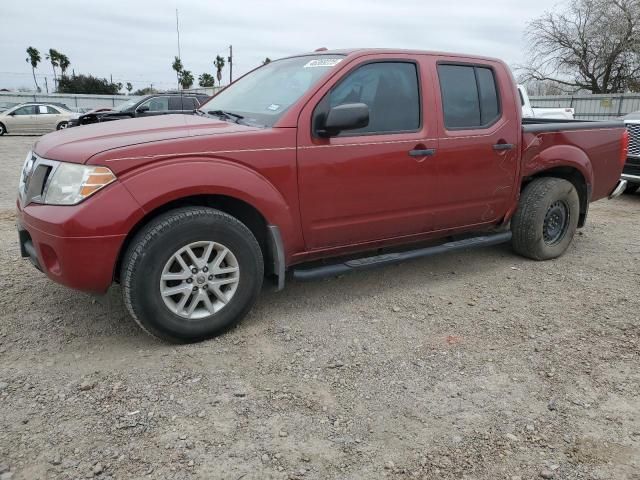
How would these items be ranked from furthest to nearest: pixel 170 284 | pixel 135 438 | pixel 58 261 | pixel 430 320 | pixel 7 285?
1. pixel 7 285
2. pixel 430 320
3. pixel 170 284
4. pixel 58 261
5. pixel 135 438

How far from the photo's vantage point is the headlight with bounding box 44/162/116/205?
117 inches

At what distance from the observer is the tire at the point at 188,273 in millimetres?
3096

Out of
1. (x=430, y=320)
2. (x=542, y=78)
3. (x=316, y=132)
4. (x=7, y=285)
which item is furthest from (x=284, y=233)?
(x=542, y=78)

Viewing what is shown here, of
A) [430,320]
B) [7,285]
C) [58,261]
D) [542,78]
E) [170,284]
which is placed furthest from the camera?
[542,78]

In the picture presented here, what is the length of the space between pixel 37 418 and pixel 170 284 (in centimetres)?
99

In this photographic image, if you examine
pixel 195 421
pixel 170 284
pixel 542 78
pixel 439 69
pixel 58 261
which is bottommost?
pixel 195 421

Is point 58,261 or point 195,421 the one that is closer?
point 195,421

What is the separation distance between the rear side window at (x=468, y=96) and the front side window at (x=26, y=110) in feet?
70.0

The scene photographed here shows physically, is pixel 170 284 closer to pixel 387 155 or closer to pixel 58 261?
pixel 58 261

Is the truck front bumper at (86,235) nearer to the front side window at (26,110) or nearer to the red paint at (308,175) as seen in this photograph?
the red paint at (308,175)

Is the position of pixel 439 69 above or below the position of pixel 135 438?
above

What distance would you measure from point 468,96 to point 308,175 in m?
1.68

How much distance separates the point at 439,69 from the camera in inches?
165

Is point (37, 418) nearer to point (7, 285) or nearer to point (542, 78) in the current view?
point (7, 285)
